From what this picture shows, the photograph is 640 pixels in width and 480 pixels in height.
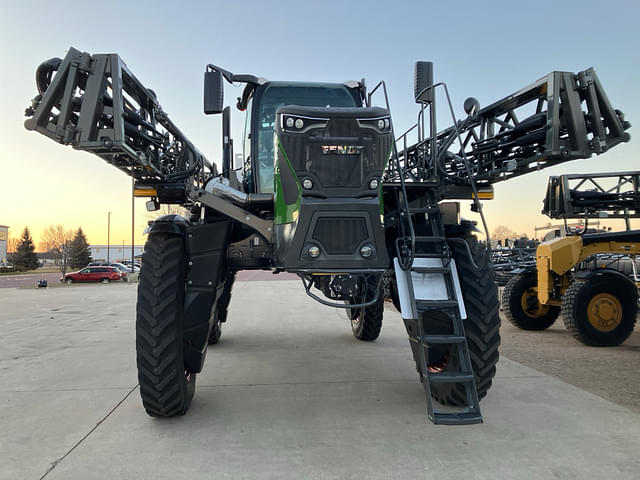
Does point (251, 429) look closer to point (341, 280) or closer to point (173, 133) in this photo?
point (341, 280)

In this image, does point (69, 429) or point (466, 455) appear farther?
point (69, 429)

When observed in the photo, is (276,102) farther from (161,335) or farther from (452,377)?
(452,377)

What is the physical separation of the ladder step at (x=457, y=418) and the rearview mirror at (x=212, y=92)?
119 inches

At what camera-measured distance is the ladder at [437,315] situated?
355 cm

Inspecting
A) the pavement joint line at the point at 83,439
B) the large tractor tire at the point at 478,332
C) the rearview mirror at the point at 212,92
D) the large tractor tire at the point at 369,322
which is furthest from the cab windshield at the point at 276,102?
the large tractor tire at the point at 369,322

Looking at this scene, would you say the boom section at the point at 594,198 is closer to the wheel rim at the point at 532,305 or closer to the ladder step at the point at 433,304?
the wheel rim at the point at 532,305

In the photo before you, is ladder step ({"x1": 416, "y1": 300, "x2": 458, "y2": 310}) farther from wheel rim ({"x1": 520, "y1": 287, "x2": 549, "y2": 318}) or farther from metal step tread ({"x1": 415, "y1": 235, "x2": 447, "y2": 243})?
wheel rim ({"x1": 520, "y1": 287, "x2": 549, "y2": 318})

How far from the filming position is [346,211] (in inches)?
145

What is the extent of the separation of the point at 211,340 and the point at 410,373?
3.29m

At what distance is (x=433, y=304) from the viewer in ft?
12.3

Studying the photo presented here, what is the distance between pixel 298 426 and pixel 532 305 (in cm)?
702

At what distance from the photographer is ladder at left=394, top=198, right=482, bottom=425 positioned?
355 centimetres

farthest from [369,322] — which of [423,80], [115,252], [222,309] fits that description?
[115,252]

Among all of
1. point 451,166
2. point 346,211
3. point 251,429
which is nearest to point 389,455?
point 251,429
